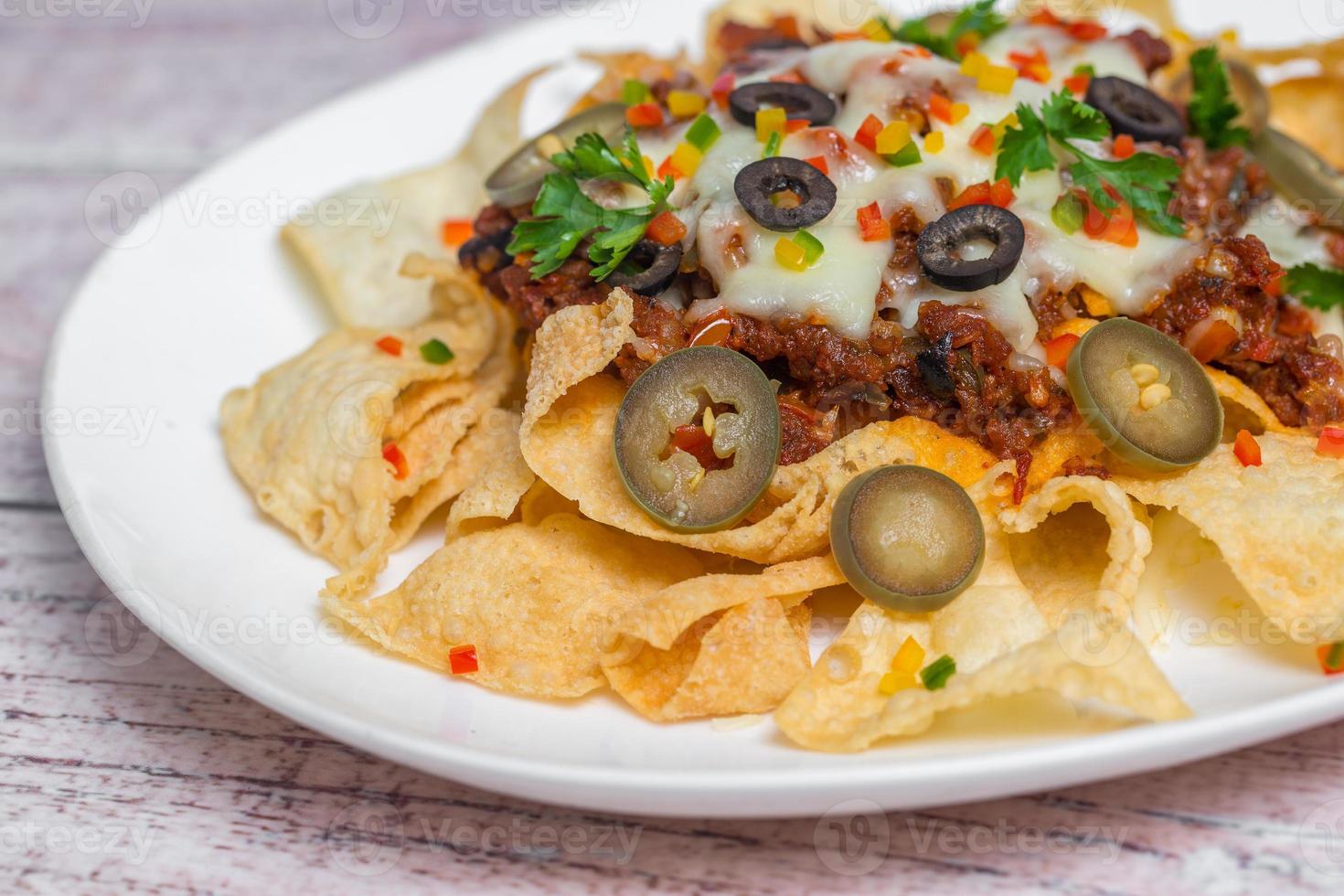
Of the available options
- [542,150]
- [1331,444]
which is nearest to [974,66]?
[542,150]

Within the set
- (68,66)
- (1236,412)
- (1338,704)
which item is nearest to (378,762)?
(1338,704)

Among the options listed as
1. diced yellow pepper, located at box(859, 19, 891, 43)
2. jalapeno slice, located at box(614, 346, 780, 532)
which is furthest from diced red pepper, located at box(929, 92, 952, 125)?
jalapeno slice, located at box(614, 346, 780, 532)

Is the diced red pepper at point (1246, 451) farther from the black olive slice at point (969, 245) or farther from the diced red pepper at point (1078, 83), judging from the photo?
the diced red pepper at point (1078, 83)

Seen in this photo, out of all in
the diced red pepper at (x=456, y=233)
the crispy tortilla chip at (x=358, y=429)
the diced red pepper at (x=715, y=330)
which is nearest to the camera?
the diced red pepper at (x=715, y=330)

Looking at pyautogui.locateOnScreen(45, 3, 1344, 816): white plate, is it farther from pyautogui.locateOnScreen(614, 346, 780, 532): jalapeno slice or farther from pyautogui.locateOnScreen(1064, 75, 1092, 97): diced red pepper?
pyautogui.locateOnScreen(1064, 75, 1092, 97): diced red pepper

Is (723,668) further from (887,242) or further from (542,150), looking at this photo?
(542,150)

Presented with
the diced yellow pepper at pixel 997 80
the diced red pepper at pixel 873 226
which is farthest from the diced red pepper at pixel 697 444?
the diced yellow pepper at pixel 997 80
